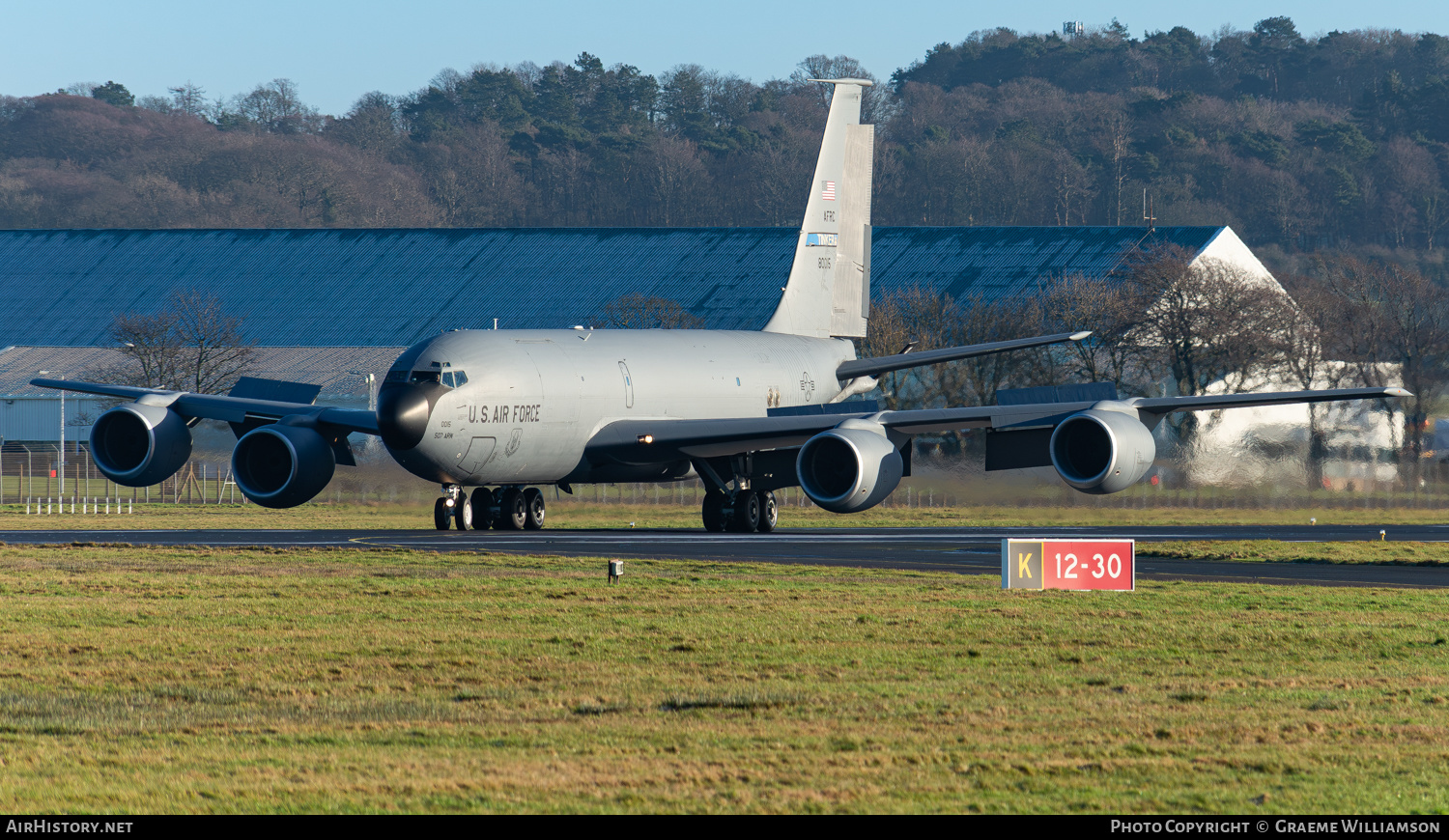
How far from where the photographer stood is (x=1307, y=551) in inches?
1326

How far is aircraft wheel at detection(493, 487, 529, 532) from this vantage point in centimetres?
4047

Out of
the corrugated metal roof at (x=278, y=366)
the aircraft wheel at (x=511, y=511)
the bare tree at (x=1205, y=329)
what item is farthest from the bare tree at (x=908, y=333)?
the corrugated metal roof at (x=278, y=366)

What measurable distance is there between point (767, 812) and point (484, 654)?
839 cm

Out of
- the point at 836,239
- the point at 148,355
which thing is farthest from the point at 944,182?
the point at 836,239

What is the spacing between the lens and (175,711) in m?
15.1

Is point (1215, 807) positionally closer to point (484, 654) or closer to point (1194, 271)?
point (484, 654)

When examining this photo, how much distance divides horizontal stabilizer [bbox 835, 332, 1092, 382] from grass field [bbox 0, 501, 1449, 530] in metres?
3.95

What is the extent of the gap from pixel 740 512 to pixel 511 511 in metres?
5.33

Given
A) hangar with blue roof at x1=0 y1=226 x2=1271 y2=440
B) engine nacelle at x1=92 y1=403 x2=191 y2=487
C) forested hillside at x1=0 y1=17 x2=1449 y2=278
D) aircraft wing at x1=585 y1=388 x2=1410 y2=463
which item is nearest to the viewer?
aircraft wing at x1=585 y1=388 x2=1410 y2=463

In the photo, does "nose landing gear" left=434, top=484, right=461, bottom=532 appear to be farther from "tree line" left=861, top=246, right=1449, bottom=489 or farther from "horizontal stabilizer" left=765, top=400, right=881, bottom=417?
"tree line" left=861, top=246, right=1449, bottom=489

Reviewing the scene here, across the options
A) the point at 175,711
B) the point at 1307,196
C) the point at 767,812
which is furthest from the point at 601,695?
the point at 1307,196

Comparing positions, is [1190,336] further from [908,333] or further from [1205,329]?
[908,333]

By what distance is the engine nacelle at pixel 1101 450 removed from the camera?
34.2 metres

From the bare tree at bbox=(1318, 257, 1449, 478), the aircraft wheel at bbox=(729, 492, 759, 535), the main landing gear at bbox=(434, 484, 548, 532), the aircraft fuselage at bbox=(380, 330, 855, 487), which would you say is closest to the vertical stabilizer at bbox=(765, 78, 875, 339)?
the aircraft fuselage at bbox=(380, 330, 855, 487)
